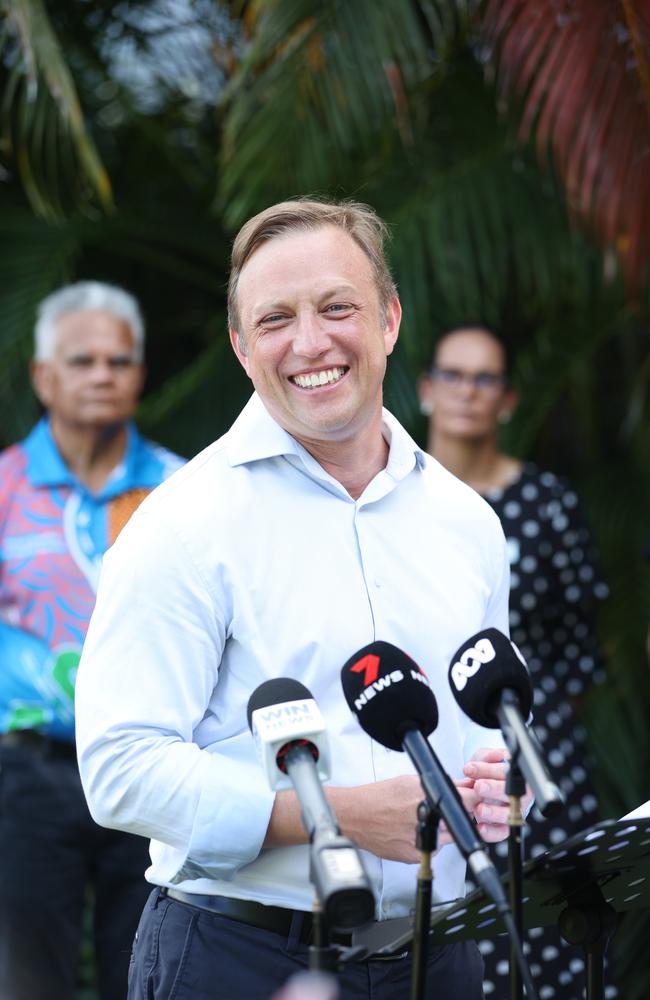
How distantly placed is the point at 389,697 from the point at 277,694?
146 mm

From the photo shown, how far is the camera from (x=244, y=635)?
79.7 inches

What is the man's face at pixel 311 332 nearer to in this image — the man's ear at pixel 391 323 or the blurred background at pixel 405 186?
the man's ear at pixel 391 323

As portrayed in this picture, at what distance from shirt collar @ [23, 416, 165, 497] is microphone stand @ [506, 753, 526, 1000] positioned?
2356mm

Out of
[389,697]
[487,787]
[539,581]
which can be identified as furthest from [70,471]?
[389,697]

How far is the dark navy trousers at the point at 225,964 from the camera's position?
201cm

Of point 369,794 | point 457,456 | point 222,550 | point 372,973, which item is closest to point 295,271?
point 222,550

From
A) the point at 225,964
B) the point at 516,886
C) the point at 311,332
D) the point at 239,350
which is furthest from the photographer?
the point at 239,350

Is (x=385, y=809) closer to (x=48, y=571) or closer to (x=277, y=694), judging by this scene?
(x=277, y=694)

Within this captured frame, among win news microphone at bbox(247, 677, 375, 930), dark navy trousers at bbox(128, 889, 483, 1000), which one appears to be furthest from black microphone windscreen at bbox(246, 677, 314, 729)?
dark navy trousers at bbox(128, 889, 483, 1000)

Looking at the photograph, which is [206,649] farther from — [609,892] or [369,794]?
[609,892]

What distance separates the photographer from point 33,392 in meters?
5.15

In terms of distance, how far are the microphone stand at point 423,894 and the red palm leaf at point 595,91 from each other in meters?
2.67

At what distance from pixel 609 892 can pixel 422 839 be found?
1.15 ft

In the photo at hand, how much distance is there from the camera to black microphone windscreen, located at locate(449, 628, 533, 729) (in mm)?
1692
